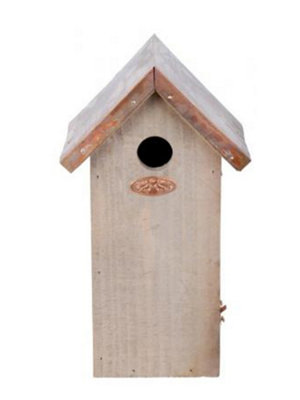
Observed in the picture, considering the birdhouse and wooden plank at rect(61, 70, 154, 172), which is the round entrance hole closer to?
Result: the birdhouse

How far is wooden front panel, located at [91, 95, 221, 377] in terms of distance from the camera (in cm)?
486

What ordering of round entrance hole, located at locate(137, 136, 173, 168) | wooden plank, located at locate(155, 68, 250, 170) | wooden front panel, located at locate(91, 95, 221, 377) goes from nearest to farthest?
wooden plank, located at locate(155, 68, 250, 170) → wooden front panel, located at locate(91, 95, 221, 377) → round entrance hole, located at locate(137, 136, 173, 168)

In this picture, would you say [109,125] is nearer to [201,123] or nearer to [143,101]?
[143,101]

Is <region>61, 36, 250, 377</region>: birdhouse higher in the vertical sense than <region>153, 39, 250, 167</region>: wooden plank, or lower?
lower

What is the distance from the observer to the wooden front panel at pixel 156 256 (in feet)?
16.0

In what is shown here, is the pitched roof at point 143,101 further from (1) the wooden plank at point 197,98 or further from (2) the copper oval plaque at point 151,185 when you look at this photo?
(2) the copper oval plaque at point 151,185

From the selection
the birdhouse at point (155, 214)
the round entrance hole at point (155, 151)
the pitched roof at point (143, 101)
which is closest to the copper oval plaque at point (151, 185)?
the birdhouse at point (155, 214)

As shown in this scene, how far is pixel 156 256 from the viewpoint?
5000 millimetres

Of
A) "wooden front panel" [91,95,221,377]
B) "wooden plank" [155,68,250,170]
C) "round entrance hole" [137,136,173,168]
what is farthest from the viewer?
"round entrance hole" [137,136,173,168]

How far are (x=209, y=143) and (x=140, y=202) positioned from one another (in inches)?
15.1

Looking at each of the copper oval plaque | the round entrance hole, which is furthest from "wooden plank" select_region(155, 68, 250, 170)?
the round entrance hole

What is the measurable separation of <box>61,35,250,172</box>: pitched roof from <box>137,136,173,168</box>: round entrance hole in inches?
12.0

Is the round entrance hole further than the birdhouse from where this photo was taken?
Yes

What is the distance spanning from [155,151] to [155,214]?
0.45 metres
